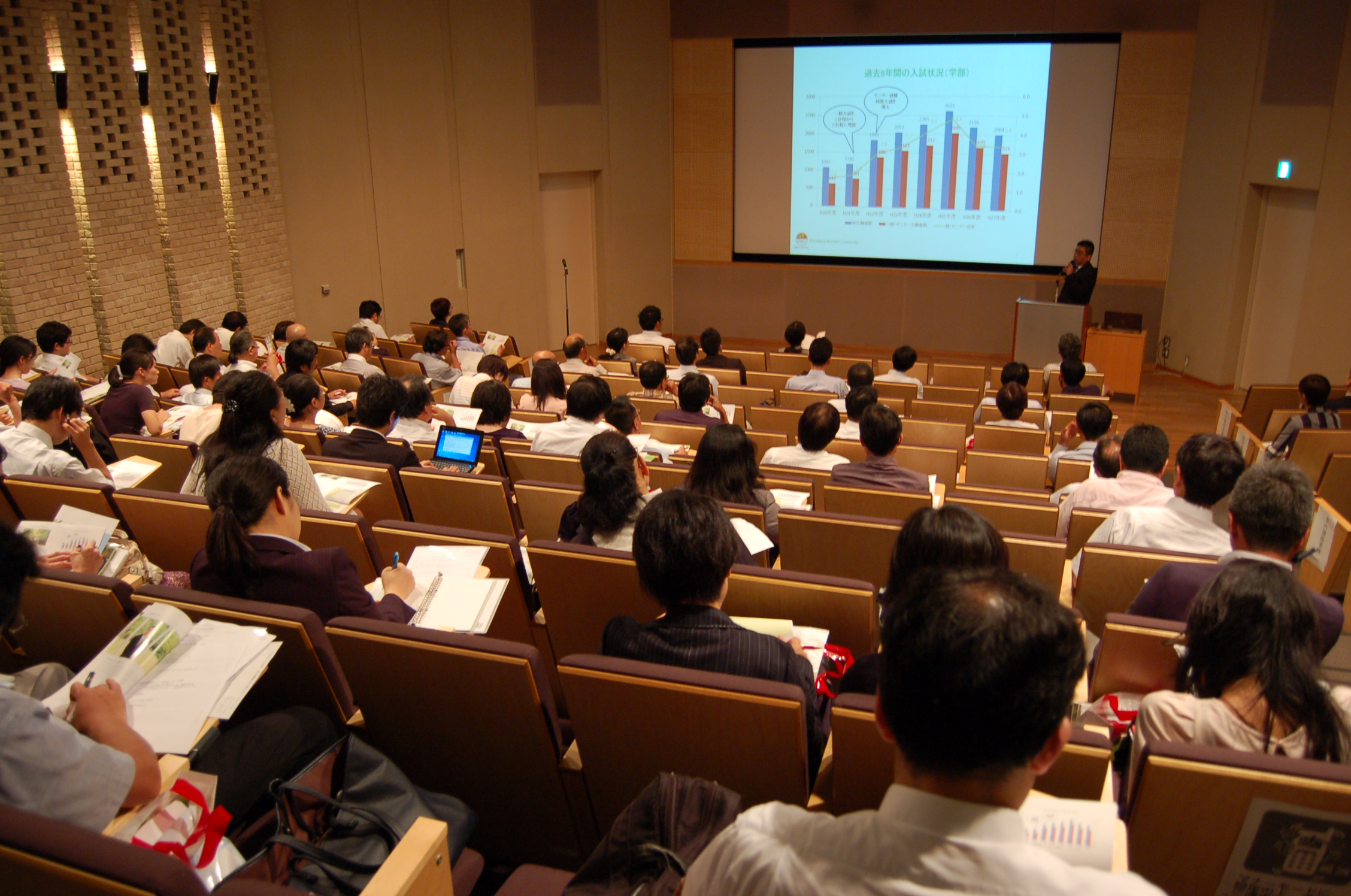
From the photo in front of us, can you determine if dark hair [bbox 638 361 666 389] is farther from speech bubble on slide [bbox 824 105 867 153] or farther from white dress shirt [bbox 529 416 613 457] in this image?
speech bubble on slide [bbox 824 105 867 153]

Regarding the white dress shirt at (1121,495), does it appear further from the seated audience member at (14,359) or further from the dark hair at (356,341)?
the seated audience member at (14,359)

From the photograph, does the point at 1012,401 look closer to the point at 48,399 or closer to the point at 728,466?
the point at 728,466

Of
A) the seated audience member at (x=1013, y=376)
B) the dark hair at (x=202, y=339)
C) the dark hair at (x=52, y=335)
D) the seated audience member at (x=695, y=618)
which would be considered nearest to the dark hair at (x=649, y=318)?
the seated audience member at (x=1013, y=376)

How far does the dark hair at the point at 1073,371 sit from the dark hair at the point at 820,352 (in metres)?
1.79

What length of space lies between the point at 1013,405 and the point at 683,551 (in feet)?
13.7

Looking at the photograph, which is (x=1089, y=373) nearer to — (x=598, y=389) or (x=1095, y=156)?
(x=1095, y=156)

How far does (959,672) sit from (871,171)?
34.0 feet

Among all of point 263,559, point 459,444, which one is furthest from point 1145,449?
point 263,559

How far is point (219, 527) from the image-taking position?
8.20ft

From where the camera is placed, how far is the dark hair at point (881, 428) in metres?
4.10

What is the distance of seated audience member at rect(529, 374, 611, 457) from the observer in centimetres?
479

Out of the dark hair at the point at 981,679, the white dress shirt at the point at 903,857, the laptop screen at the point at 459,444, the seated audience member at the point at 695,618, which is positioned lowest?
the laptop screen at the point at 459,444

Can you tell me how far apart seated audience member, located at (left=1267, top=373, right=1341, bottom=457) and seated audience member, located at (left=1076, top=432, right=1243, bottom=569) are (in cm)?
264

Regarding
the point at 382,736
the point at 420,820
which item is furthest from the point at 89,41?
the point at 420,820
